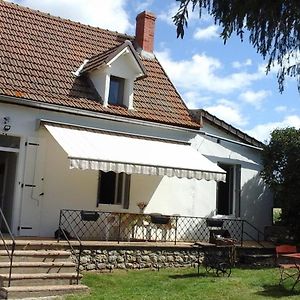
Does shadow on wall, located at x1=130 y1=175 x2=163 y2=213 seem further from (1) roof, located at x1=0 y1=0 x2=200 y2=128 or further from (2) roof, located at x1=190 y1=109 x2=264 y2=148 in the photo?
(2) roof, located at x1=190 y1=109 x2=264 y2=148

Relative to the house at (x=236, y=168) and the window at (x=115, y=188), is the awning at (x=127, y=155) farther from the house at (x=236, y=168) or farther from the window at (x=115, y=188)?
the house at (x=236, y=168)

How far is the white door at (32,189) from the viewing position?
1900 centimetres

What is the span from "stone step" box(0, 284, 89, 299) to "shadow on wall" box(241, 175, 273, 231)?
13.0 metres

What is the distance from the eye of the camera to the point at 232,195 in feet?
83.5

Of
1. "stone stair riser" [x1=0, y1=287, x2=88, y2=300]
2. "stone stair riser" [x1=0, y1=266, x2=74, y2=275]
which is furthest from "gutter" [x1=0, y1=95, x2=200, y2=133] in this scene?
"stone stair riser" [x1=0, y1=287, x2=88, y2=300]

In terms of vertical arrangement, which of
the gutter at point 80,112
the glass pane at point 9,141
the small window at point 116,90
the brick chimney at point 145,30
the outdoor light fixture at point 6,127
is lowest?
the glass pane at point 9,141

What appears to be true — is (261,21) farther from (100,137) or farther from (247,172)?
(247,172)

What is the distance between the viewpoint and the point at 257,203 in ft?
85.4

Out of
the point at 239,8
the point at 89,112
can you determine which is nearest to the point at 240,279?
the point at 89,112

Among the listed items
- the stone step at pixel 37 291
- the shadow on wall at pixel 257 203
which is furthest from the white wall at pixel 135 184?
the stone step at pixel 37 291

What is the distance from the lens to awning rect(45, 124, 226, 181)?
58.2 ft

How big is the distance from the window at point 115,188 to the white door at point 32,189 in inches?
119


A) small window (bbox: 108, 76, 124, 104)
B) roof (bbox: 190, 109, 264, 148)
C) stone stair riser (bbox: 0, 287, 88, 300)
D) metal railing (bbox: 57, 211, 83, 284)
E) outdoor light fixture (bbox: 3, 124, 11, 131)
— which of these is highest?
small window (bbox: 108, 76, 124, 104)

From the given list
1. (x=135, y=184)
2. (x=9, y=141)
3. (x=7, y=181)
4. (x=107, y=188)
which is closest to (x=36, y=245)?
(x=7, y=181)
